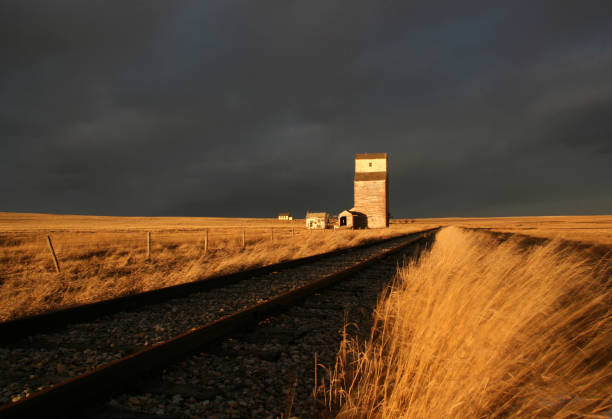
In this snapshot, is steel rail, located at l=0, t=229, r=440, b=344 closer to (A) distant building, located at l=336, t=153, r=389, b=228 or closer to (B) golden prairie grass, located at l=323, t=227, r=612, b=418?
(B) golden prairie grass, located at l=323, t=227, r=612, b=418

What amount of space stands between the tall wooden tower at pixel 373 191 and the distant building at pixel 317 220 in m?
7.38

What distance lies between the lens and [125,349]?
3.80 metres

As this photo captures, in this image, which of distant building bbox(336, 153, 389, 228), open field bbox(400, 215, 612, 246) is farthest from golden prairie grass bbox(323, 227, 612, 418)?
distant building bbox(336, 153, 389, 228)

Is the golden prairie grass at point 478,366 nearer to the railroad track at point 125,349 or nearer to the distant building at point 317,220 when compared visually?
the railroad track at point 125,349

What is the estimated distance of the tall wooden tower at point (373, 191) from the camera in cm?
4709

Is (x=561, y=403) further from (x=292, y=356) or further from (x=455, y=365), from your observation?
(x=292, y=356)

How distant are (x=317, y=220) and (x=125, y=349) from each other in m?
50.9

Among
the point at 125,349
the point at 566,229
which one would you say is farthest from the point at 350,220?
the point at 125,349

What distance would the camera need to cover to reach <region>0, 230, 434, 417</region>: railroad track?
8.11ft

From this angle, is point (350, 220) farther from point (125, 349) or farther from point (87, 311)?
point (125, 349)

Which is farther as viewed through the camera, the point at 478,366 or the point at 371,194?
the point at 371,194

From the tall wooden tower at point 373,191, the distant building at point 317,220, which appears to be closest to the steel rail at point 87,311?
the tall wooden tower at point 373,191

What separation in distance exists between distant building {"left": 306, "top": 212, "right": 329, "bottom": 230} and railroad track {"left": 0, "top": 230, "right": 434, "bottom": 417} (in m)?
46.8

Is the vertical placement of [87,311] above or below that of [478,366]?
below
